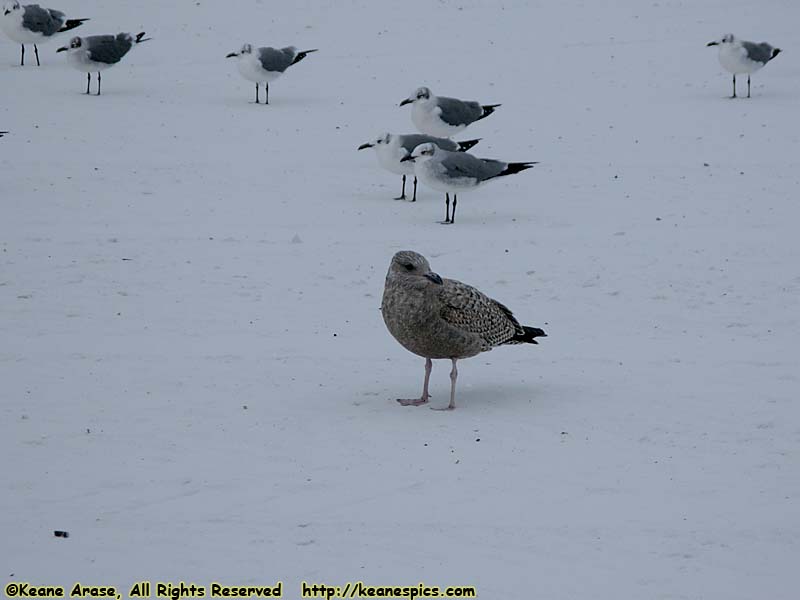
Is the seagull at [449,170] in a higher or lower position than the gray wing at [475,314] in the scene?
lower

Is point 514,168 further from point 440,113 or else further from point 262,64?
point 262,64

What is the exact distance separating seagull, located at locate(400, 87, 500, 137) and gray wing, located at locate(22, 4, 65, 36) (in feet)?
21.3

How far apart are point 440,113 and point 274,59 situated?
326cm

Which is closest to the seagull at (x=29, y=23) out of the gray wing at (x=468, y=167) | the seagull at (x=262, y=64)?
the seagull at (x=262, y=64)

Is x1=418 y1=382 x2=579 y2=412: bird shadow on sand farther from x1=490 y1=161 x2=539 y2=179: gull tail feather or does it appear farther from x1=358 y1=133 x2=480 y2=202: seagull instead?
x1=358 y1=133 x2=480 y2=202: seagull

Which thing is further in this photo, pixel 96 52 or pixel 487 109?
pixel 96 52

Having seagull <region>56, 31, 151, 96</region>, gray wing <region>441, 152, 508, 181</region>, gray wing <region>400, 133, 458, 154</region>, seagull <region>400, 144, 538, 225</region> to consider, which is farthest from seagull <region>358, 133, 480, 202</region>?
seagull <region>56, 31, 151, 96</region>

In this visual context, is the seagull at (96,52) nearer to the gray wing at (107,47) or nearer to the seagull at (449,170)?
the gray wing at (107,47)

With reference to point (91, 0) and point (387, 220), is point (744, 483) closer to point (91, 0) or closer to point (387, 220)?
point (387, 220)

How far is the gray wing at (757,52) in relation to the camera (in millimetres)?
16188

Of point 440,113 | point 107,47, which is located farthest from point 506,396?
point 107,47

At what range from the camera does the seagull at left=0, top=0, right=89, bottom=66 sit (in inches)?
706

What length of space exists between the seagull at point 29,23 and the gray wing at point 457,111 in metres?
6.89

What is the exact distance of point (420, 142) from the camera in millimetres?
12617
